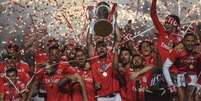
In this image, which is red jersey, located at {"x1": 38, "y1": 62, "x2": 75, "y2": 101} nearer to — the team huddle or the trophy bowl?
the team huddle

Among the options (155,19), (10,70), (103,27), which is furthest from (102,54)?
(10,70)

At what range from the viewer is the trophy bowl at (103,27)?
6691mm

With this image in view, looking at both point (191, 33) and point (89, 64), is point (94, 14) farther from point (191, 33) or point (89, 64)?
point (191, 33)

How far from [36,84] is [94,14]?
110cm

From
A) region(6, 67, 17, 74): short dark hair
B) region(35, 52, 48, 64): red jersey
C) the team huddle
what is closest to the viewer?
region(6, 67, 17, 74): short dark hair

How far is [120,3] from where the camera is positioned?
6.98m

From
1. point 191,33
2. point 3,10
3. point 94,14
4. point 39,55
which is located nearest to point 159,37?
point 191,33

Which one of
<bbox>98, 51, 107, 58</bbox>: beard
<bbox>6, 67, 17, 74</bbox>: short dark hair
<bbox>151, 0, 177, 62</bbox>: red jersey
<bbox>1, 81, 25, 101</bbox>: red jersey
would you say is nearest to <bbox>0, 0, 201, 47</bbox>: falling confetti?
<bbox>151, 0, 177, 62</bbox>: red jersey

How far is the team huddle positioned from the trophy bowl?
0.07 m

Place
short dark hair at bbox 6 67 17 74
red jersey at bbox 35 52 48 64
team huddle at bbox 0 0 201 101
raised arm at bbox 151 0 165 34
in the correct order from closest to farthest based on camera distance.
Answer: short dark hair at bbox 6 67 17 74
team huddle at bbox 0 0 201 101
red jersey at bbox 35 52 48 64
raised arm at bbox 151 0 165 34

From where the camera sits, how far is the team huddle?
21.5ft

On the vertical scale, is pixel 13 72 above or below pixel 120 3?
below

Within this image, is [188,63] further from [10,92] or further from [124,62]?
[10,92]

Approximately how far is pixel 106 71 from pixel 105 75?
5cm
